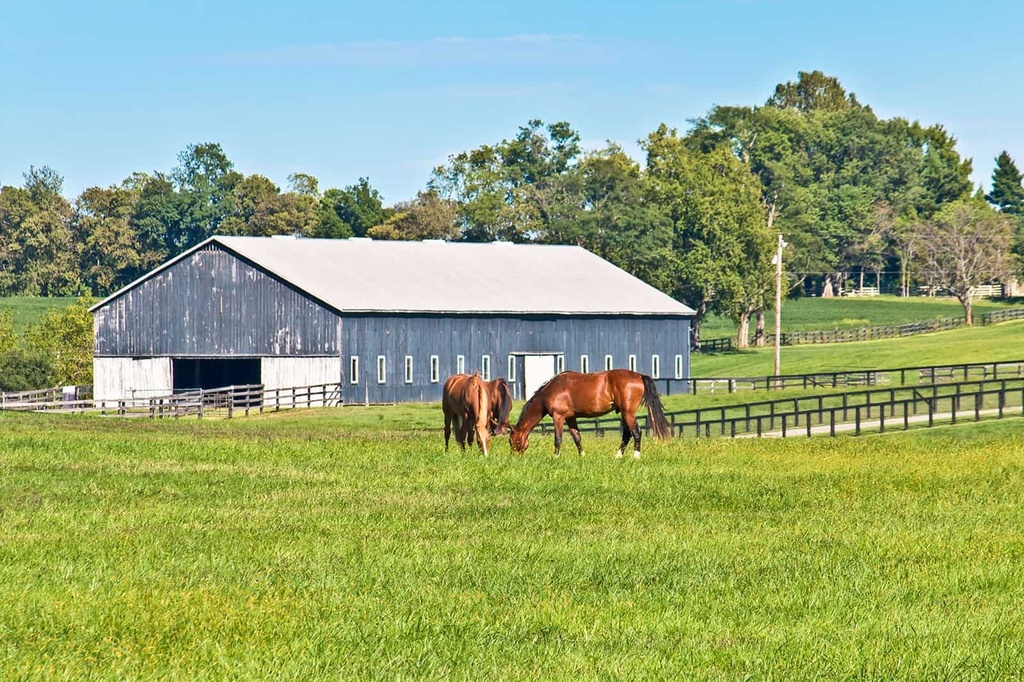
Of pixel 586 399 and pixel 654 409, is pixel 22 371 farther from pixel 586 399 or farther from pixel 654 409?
pixel 654 409

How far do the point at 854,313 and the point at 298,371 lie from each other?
3018 inches

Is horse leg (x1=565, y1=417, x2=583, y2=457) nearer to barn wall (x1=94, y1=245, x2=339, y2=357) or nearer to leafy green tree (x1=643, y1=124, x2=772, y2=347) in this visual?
barn wall (x1=94, y1=245, x2=339, y2=357)

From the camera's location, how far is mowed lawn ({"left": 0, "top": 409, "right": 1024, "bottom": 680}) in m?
10.6

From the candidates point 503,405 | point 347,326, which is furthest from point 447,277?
point 503,405

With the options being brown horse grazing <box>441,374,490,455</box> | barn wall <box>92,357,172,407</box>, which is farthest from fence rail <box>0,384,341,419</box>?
brown horse grazing <box>441,374,490,455</box>

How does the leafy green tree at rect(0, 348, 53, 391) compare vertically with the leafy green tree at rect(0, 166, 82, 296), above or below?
below

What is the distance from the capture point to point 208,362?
7081cm

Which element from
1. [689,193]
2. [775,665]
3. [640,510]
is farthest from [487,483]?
[689,193]

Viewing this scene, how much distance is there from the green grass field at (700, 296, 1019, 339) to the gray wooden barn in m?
48.7

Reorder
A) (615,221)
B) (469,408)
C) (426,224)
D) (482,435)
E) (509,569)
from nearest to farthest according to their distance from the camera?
(509,569) < (482,435) < (469,408) < (615,221) < (426,224)

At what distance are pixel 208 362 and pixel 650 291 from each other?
21.1 metres

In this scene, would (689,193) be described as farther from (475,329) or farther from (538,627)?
(538,627)

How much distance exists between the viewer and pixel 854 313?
433ft

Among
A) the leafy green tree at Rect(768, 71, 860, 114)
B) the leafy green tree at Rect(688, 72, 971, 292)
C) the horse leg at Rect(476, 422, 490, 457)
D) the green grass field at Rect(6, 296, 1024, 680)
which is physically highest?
the leafy green tree at Rect(768, 71, 860, 114)
